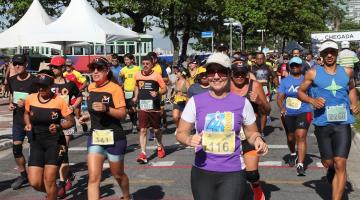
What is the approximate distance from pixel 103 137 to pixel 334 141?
250cm

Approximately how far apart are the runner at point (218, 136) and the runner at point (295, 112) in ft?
15.2

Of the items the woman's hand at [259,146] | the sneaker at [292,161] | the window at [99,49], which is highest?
the window at [99,49]

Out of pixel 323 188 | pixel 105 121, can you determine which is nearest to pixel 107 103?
pixel 105 121

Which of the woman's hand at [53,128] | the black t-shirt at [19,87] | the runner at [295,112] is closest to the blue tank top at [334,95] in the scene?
the runner at [295,112]

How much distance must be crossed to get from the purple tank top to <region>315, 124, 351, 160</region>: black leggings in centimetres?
238

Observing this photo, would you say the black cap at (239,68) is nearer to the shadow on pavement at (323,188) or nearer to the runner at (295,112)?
the shadow on pavement at (323,188)

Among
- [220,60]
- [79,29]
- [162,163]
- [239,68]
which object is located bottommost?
[162,163]

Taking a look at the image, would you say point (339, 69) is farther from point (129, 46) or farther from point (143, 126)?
point (129, 46)

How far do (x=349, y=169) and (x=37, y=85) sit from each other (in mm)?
5198

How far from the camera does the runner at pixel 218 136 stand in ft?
13.6

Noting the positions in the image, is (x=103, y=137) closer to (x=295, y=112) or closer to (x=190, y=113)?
(x=190, y=113)

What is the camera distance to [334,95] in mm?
6375

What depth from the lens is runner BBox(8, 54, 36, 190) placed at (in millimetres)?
7902

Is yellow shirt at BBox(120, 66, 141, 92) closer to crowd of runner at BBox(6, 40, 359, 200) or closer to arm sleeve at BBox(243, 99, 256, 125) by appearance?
crowd of runner at BBox(6, 40, 359, 200)
